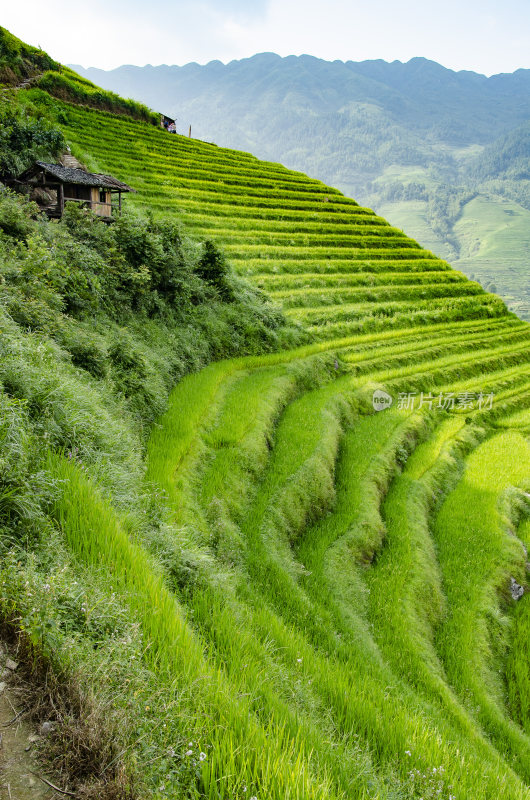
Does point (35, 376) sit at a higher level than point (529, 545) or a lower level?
higher

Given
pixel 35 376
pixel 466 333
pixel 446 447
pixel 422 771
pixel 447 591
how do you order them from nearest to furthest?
pixel 422 771 → pixel 35 376 → pixel 447 591 → pixel 446 447 → pixel 466 333

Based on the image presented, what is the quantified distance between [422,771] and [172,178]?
32.0 metres

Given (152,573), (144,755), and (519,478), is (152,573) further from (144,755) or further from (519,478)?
(519,478)

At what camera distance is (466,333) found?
2570 cm

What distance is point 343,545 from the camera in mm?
8977

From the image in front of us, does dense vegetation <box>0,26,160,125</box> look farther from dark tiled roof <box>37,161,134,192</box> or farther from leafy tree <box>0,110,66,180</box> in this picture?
dark tiled roof <box>37,161,134,192</box>

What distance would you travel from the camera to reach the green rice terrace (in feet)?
8.33

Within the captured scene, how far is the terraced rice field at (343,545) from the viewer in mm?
3043

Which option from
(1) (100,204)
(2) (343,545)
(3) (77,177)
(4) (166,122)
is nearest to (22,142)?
(1) (100,204)

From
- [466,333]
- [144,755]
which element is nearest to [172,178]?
[466,333]

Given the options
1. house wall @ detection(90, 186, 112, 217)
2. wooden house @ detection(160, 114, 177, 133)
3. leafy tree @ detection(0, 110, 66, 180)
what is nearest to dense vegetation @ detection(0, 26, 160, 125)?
wooden house @ detection(160, 114, 177, 133)

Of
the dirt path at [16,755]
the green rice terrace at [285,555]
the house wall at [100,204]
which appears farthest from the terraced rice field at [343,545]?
the house wall at [100,204]

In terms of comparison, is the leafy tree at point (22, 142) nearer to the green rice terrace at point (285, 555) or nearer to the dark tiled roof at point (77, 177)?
the dark tiled roof at point (77, 177)

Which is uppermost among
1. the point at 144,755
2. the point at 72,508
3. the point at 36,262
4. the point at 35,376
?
the point at 36,262
